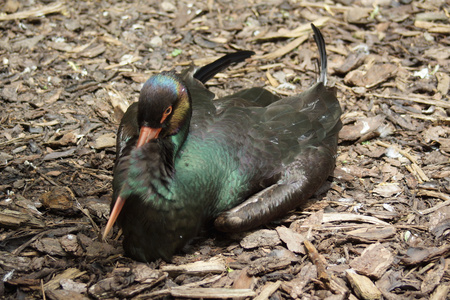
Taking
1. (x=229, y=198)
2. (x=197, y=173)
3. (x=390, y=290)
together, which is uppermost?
(x=197, y=173)

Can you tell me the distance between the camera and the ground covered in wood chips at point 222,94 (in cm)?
405

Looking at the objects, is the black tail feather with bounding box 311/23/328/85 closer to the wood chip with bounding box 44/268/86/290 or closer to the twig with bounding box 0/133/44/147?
the twig with bounding box 0/133/44/147

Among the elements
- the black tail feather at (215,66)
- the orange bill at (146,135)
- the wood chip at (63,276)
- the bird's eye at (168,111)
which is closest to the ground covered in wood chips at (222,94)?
the wood chip at (63,276)

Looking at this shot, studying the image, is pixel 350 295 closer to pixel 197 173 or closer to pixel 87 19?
pixel 197 173

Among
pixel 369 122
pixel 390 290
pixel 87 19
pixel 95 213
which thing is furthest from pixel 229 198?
pixel 87 19

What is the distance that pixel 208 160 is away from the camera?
4.39m

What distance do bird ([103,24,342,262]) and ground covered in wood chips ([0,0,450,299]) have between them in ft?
0.89

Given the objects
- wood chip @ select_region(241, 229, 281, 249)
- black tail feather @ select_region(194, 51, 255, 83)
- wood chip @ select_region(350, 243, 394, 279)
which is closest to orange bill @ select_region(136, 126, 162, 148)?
wood chip @ select_region(241, 229, 281, 249)

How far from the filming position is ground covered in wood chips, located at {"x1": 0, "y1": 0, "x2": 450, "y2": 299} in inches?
160

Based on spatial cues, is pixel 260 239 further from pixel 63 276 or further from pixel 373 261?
pixel 63 276

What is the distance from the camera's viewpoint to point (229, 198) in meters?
4.53

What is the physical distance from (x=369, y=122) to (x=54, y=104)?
11.8 ft

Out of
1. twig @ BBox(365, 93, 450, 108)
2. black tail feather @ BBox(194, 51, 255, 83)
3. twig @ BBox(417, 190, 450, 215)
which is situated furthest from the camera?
twig @ BBox(365, 93, 450, 108)

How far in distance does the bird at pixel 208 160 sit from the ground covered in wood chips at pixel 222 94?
27cm
